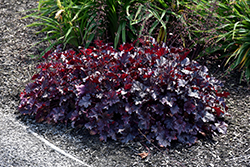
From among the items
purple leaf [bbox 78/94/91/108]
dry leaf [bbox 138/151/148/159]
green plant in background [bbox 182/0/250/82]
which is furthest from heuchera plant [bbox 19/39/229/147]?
green plant in background [bbox 182/0/250/82]

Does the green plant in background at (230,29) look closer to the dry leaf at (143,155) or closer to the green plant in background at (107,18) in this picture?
the green plant in background at (107,18)

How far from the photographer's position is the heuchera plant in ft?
8.35

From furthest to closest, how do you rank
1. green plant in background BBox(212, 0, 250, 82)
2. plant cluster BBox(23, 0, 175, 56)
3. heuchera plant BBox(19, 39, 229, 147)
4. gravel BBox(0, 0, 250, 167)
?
1. plant cluster BBox(23, 0, 175, 56)
2. green plant in background BBox(212, 0, 250, 82)
3. heuchera plant BBox(19, 39, 229, 147)
4. gravel BBox(0, 0, 250, 167)

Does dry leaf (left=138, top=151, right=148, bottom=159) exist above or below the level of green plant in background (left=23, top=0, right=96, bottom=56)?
below

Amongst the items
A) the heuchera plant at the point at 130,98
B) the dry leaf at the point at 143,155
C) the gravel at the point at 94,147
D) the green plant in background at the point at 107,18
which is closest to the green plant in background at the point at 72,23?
the green plant in background at the point at 107,18

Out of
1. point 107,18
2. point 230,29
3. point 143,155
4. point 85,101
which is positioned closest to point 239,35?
point 230,29

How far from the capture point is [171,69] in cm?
266

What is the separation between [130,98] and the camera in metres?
2.67

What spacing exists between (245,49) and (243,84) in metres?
0.47

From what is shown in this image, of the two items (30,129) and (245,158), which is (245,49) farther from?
(30,129)

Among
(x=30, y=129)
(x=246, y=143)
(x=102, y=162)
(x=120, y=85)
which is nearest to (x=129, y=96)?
(x=120, y=85)

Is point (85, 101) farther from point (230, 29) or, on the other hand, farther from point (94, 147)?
point (230, 29)

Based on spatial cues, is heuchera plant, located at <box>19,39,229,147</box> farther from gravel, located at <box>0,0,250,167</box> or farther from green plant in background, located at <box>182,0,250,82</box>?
green plant in background, located at <box>182,0,250,82</box>

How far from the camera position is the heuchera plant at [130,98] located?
2.54m
